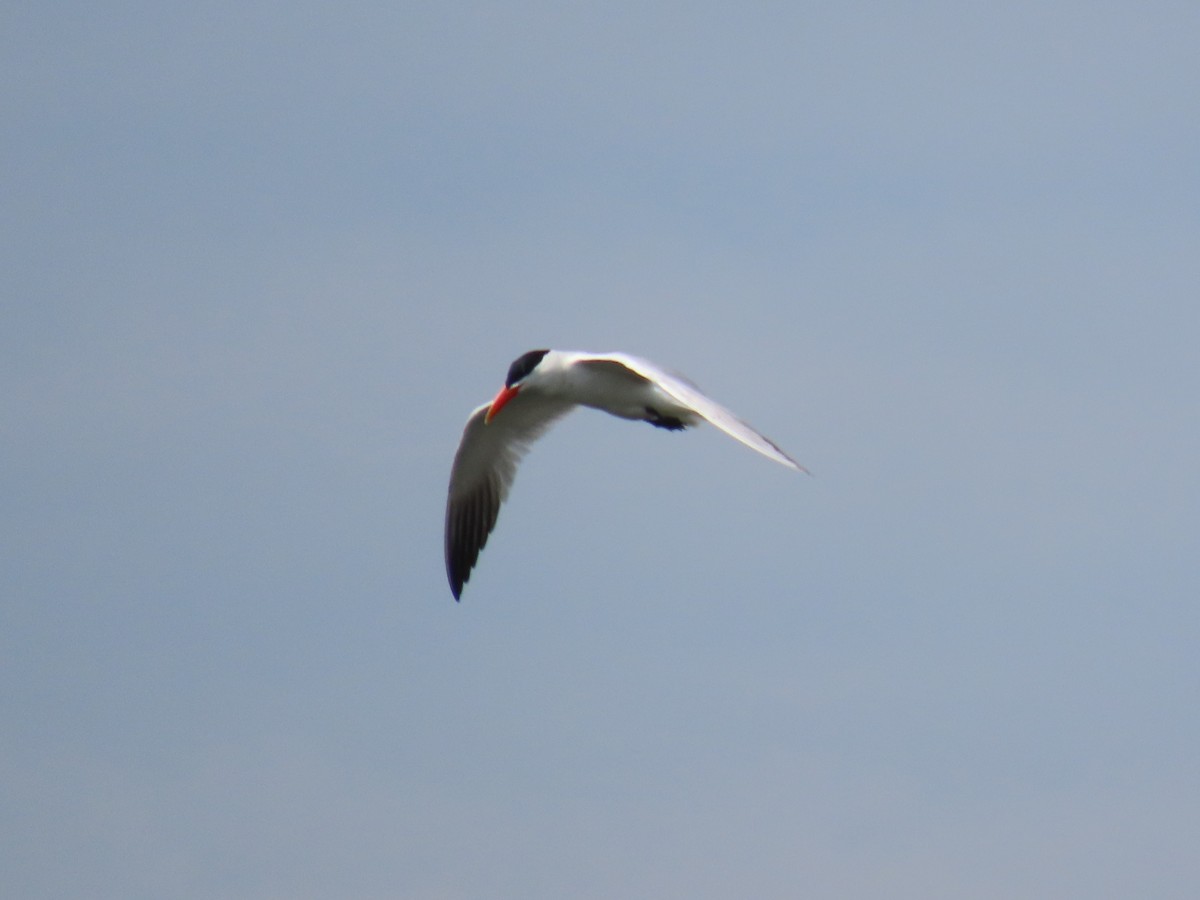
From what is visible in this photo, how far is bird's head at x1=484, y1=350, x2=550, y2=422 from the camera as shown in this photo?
15984 mm

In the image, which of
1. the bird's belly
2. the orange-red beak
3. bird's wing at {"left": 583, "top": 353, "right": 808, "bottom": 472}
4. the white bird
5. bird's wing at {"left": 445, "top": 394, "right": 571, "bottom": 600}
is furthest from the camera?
bird's wing at {"left": 445, "top": 394, "right": 571, "bottom": 600}

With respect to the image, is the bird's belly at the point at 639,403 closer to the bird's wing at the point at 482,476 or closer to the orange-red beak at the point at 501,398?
the orange-red beak at the point at 501,398

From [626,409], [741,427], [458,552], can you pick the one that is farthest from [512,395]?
[741,427]

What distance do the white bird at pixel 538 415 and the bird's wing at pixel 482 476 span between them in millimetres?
12

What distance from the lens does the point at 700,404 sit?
12.8 m

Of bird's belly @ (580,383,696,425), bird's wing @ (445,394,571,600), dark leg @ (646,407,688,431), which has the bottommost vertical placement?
bird's wing @ (445,394,571,600)

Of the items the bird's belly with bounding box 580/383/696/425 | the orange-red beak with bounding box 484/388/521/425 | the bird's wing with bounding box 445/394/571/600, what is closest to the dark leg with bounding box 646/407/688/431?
the bird's belly with bounding box 580/383/696/425

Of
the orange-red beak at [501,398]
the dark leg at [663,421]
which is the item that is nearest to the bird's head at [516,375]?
the orange-red beak at [501,398]

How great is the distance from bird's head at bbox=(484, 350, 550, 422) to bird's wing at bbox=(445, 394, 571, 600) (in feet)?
4.49

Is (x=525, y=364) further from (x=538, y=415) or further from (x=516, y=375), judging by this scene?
(x=538, y=415)

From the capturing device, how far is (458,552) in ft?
59.3

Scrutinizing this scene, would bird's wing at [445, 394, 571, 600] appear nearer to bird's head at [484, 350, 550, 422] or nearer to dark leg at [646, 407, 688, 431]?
bird's head at [484, 350, 550, 422]

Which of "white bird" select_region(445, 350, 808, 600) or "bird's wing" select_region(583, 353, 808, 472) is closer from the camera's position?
"bird's wing" select_region(583, 353, 808, 472)

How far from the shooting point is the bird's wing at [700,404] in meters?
11.4
